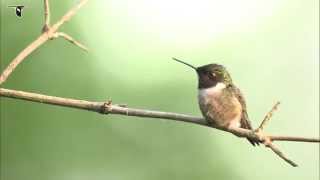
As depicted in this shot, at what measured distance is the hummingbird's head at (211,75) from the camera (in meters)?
4.52

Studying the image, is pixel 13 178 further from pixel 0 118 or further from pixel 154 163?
pixel 154 163

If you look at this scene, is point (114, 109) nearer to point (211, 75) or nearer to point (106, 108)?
point (106, 108)

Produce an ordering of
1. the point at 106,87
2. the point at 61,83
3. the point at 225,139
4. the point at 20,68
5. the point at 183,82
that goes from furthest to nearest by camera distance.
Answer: the point at 225,139 → the point at 183,82 → the point at 106,87 → the point at 61,83 → the point at 20,68

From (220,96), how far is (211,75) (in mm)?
145

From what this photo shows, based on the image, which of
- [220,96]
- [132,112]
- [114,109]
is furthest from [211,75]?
[132,112]

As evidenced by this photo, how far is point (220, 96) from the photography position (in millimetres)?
4512

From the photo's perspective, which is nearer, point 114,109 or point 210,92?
point 114,109

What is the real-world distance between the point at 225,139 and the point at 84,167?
268 centimetres

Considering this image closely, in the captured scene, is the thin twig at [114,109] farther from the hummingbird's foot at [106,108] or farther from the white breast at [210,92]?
the white breast at [210,92]

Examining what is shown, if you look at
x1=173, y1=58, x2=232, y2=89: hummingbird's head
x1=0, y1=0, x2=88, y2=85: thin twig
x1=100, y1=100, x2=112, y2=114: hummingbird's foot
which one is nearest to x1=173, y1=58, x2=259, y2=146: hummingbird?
x1=173, y1=58, x2=232, y2=89: hummingbird's head

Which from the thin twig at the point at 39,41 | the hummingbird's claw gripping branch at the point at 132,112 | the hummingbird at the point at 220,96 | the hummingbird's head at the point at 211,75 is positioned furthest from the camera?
the hummingbird's head at the point at 211,75

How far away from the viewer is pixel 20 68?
999cm

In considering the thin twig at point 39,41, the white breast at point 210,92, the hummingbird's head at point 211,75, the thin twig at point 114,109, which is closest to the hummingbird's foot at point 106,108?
the thin twig at point 114,109

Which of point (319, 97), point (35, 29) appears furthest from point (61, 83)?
point (319, 97)
